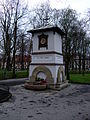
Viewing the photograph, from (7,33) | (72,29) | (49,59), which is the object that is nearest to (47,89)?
(49,59)

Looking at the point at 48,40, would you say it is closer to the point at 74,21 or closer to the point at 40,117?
the point at 40,117

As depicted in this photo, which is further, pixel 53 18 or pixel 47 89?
pixel 53 18

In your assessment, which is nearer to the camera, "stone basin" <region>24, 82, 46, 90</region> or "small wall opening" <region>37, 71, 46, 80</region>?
"stone basin" <region>24, 82, 46, 90</region>

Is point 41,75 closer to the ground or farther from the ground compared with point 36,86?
farther from the ground

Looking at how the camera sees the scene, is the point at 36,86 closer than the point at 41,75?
Yes

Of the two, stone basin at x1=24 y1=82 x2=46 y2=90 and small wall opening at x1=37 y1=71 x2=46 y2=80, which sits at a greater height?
small wall opening at x1=37 y1=71 x2=46 y2=80

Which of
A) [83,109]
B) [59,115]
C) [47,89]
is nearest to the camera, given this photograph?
[59,115]

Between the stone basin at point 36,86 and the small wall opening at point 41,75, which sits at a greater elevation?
the small wall opening at point 41,75

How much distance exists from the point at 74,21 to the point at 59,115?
832 inches

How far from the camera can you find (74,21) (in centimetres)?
2588

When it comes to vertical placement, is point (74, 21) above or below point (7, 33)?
above

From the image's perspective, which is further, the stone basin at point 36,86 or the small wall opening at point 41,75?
the small wall opening at point 41,75

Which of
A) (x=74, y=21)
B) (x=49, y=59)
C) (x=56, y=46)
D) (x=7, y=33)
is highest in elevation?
(x=74, y=21)

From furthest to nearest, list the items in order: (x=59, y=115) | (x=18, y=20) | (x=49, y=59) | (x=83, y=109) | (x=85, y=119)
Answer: (x=18, y=20), (x=49, y=59), (x=83, y=109), (x=59, y=115), (x=85, y=119)
